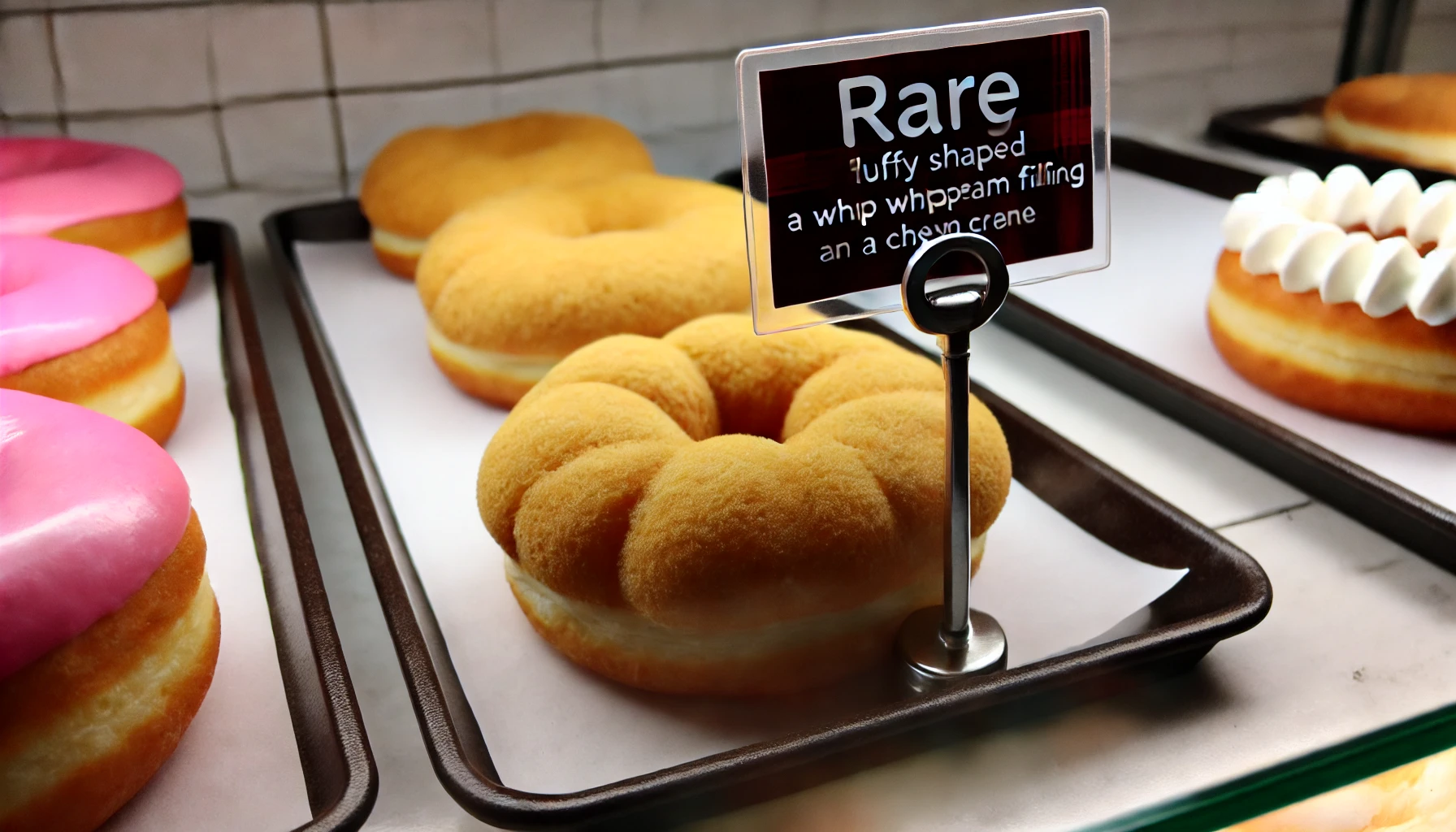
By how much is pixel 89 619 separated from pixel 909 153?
62 centimetres

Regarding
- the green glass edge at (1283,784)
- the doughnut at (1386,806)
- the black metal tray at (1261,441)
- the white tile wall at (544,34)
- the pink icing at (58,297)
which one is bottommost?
the doughnut at (1386,806)

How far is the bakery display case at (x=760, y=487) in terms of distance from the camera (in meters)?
0.77

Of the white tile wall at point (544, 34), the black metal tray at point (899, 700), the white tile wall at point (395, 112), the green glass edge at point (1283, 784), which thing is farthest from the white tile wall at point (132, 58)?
the green glass edge at point (1283, 784)

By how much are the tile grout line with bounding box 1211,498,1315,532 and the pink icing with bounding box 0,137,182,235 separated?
137cm

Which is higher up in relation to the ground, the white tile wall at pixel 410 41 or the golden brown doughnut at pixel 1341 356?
the white tile wall at pixel 410 41

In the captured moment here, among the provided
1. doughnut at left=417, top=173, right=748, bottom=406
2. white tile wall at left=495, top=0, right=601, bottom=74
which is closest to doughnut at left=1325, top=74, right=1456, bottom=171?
doughnut at left=417, top=173, right=748, bottom=406

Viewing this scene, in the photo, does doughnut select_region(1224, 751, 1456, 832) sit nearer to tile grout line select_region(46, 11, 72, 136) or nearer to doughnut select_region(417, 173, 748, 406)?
doughnut select_region(417, 173, 748, 406)

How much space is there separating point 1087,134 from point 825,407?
30 centimetres

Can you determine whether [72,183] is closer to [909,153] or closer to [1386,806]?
[909,153]

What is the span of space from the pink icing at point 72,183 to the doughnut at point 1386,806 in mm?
1441

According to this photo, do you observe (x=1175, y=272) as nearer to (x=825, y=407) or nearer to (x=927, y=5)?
(x=927, y=5)

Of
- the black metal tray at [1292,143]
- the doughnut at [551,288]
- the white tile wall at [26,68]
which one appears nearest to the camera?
the doughnut at [551,288]

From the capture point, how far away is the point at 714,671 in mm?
865

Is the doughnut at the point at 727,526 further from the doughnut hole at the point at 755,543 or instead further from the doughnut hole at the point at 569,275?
the doughnut hole at the point at 569,275
